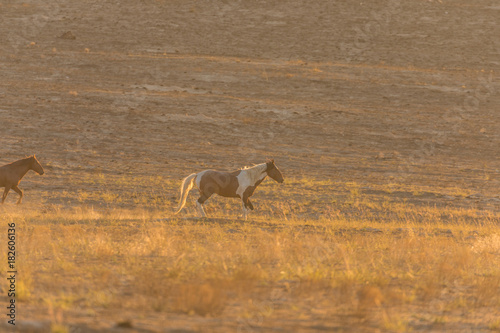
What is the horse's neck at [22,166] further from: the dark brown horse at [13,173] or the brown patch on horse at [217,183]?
the brown patch on horse at [217,183]

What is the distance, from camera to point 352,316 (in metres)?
7.63

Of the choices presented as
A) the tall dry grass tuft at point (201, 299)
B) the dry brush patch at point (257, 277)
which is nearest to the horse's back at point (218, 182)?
the dry brush patch at point (257, 277)

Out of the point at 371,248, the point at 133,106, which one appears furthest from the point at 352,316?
the point at 133,106

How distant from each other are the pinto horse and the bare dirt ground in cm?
418

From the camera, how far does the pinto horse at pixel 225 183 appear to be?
18.2m

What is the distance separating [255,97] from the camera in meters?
42.3

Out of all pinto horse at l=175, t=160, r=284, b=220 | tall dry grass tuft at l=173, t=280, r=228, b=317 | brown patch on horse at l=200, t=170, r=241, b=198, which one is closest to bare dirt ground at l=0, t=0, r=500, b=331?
pinto horse at l=175, t=160, r=284, b=220

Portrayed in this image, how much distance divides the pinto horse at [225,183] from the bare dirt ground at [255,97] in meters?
4.18

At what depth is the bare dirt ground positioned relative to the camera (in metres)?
28.7

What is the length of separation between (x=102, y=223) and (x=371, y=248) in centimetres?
731

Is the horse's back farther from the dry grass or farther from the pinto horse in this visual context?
the dry grass

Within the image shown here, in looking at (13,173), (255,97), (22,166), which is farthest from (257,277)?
(255,97)

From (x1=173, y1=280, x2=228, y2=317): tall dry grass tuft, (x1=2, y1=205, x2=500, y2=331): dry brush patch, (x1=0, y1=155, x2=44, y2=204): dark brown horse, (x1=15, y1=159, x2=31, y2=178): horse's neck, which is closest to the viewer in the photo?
(x1=173, y1=280, x2=228, y2=317): tall dry grass tuft

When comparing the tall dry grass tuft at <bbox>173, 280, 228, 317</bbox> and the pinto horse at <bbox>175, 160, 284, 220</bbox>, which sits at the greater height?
the tall dry grass tuft at <bbox>173, 280, 228, 317</bbox>
